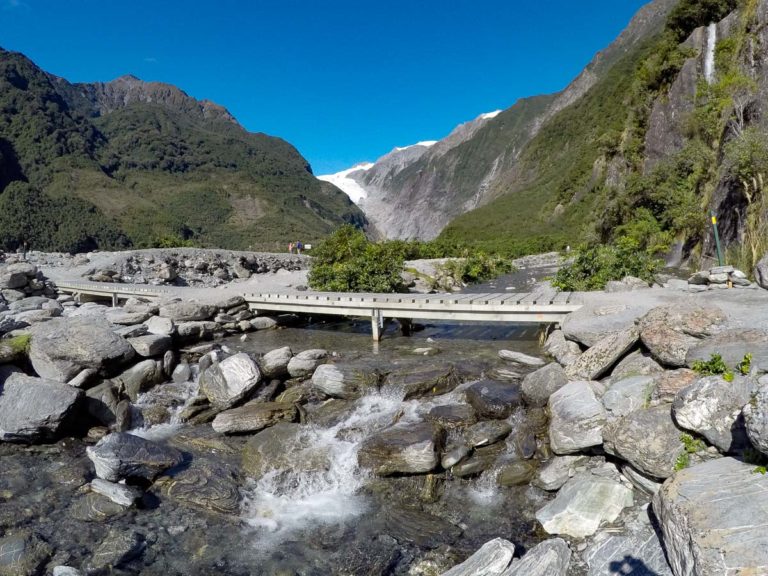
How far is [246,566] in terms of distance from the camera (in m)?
6.00

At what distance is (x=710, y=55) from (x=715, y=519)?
4163 centimetres

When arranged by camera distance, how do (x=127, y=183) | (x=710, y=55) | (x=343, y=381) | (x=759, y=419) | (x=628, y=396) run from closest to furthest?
Result: (x=759, y=419), (x=628, y=396), (x=343, y=381), (x=710, y=55), (x=127, y=183)

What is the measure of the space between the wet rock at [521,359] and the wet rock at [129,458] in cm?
800

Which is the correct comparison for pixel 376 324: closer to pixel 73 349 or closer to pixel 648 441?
pixel 73 349

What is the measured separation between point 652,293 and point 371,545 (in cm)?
1044

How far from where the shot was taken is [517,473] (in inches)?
289

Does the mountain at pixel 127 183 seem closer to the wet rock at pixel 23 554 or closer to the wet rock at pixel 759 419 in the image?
the wet rock at pixel 23 554

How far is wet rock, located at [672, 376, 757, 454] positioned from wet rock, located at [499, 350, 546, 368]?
5170mm

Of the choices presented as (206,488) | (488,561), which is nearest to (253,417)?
(206,488)

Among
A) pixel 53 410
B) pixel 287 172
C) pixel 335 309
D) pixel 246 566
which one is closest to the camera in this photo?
pixel 246 566

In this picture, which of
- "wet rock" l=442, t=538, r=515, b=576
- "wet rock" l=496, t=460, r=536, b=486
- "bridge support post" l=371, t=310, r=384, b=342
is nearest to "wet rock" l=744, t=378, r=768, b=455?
"wet rock" l=442, t=538, r=515, b=576

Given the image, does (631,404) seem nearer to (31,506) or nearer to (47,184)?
(31,506)

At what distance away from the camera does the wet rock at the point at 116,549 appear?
5.99m

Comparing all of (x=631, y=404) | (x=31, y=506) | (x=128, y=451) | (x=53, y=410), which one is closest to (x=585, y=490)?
(x=631, y=404)
